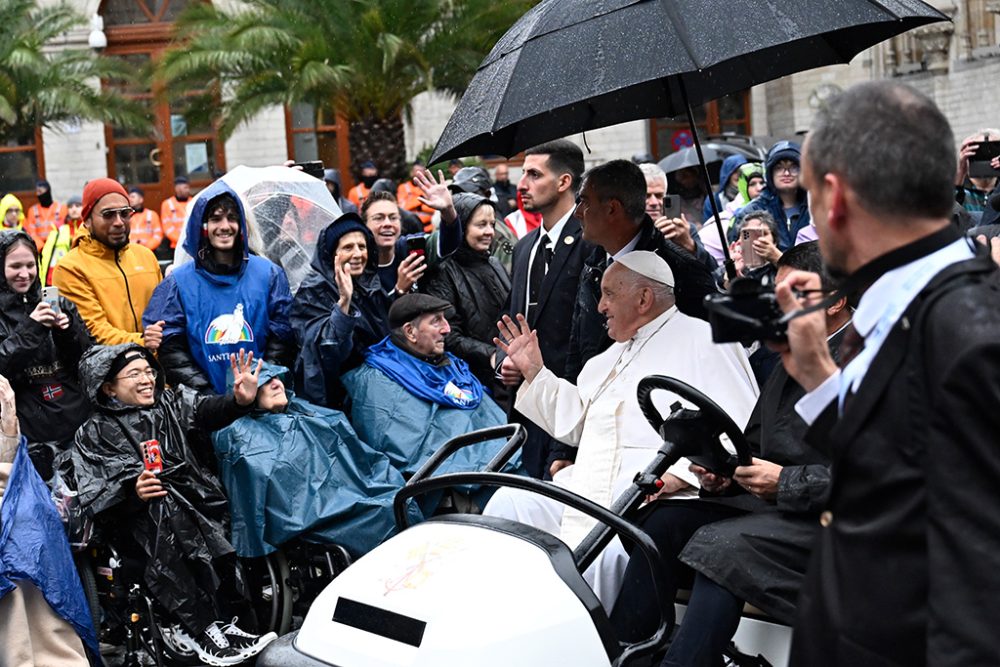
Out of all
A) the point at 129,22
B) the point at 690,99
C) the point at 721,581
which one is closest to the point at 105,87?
the point at 129,22

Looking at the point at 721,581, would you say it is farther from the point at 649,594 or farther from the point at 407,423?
the point at 407,423

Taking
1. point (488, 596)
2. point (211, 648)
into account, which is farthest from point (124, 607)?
point (488, 596)

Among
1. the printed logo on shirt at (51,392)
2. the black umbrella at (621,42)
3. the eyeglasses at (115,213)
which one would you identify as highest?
the black umbrella at (621,42)

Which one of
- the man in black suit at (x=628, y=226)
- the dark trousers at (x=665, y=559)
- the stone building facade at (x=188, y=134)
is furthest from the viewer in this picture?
the stone building facade at (x=188, y=134)

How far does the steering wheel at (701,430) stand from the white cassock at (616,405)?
537 mm

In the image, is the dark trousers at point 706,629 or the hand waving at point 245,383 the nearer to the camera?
the dark trousers at point 706,629

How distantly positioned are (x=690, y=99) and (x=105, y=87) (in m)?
25.0

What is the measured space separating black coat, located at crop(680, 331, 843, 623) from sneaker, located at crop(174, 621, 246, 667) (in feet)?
9.83

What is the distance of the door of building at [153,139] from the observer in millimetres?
30000

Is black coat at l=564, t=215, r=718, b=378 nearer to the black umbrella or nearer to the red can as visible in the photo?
Answer: the black umbrella

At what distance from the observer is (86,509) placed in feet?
19.5

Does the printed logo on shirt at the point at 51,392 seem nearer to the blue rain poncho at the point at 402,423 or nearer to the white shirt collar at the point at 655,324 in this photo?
the blue rain poncho at the point at 402,423

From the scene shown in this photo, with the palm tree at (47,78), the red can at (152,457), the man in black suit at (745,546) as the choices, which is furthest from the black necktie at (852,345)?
the palm tree at (47,78)

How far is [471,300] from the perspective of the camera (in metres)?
7.88
